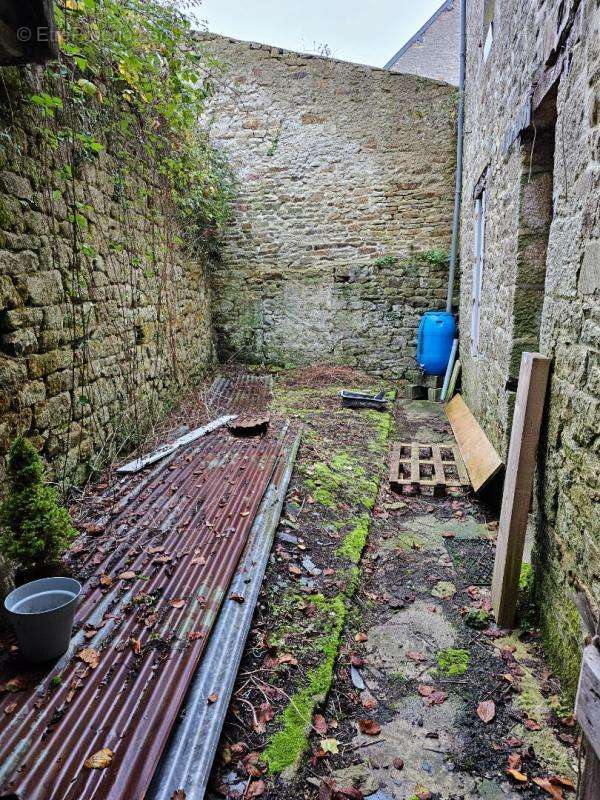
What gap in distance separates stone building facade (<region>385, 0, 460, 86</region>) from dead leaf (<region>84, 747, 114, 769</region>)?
1841 centimetres

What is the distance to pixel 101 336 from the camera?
3893 millimetres

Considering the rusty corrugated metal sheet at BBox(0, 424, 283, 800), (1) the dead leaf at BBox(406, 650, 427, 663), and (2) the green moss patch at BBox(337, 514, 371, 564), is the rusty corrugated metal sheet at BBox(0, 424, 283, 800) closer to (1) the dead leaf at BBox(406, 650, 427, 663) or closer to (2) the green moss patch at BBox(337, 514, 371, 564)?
(2) the green moss patch at BBox(337, 514, 371, 564)

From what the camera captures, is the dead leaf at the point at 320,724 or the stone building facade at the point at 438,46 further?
the stone building facade at the point at 438,46

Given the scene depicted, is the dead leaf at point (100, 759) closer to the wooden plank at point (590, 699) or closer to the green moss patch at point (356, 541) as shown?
the wooden plank at point (590, 699)

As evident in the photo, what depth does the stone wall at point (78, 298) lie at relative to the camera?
8.99 ft

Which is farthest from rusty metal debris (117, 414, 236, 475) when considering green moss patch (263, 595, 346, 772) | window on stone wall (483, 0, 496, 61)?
window on stone wall (483, 0, 496, 61)

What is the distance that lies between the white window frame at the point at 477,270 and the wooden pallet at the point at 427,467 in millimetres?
1212

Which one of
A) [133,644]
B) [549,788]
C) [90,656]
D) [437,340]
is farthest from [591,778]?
[437,340]

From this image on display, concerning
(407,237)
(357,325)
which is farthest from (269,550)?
(407,237)

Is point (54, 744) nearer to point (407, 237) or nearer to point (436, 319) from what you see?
point (436, 319)

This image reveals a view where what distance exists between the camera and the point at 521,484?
2.51 meters

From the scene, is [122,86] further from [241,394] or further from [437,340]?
[437,340]

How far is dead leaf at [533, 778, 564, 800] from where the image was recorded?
1.68m

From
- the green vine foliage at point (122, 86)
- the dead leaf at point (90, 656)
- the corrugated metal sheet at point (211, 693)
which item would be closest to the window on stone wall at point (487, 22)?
the green vine foliage at point (122, 86)
